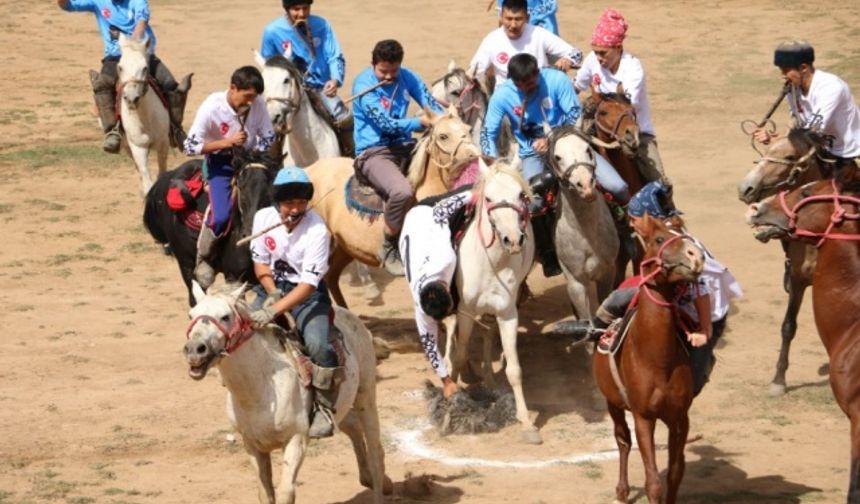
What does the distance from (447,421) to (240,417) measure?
113 inches

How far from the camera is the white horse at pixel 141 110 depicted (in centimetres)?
1747

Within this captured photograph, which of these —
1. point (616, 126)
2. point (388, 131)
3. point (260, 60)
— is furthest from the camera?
point (260, 60)

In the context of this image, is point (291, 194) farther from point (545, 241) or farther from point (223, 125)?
point (545, 241)

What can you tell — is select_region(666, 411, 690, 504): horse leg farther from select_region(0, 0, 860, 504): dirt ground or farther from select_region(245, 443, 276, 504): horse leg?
select_region(245, 443, 276, 504): horse leg

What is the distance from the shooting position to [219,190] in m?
13.5

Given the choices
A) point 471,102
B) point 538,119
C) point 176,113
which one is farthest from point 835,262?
point 176,113

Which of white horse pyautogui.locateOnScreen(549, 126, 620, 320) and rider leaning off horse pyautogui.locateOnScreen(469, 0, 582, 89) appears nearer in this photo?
white horse pyautogui.locateOnScreen(549, 126, 620, 320)

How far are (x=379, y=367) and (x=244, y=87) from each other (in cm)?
286

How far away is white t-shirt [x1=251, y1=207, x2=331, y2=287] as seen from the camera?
34.2 feet

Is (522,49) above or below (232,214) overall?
above

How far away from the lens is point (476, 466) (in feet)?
39.7

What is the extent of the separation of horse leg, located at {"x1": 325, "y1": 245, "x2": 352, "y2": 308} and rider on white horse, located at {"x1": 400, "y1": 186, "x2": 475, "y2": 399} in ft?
7.44

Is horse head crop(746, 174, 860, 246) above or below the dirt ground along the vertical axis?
above

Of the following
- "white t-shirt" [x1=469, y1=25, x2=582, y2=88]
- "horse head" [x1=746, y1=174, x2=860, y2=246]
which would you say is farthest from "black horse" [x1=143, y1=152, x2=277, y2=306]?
"horse head" [x1=746, y1=174, x2=860, y2=246]
